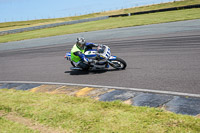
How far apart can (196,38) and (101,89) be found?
8.24 metres

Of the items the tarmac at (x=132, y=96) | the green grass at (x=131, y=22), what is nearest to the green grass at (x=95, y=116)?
the tarmac at (x=132, y=96)

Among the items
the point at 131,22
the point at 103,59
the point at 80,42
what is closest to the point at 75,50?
the point at 80,42

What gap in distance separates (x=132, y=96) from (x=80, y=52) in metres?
4.00

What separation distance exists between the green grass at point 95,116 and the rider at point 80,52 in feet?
9.96

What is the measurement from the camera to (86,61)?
33.5ft

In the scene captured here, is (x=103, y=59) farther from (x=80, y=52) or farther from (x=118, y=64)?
(x=80, y=52)

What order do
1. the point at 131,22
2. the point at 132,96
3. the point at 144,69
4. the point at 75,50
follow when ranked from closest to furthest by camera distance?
the point at 132,96
the point at 144,69
the point at 75,50
the point at 131,22

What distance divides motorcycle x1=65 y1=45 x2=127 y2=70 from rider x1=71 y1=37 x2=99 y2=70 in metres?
0.20

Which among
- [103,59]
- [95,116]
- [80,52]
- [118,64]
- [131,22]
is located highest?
Result: [131,22]

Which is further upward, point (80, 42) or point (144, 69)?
point (80, 42)

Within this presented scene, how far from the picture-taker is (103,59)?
385 inches

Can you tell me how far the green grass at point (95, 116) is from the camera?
15.8 ft

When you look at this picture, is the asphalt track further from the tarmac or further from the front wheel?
the tarmac

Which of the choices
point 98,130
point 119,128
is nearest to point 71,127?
point 98,130
